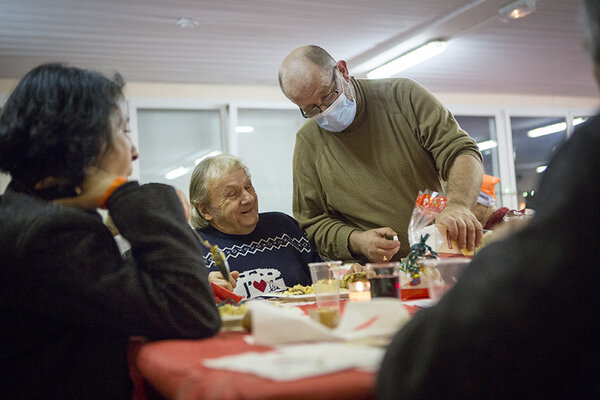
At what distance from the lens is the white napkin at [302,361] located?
2.61ft

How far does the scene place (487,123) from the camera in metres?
8.36

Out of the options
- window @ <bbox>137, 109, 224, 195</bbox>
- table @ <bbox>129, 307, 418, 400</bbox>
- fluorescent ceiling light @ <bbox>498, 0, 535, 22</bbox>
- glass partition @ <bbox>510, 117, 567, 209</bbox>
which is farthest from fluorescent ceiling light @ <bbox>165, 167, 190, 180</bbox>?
table @ <bbox>129, 307, 418, 400</bbox>

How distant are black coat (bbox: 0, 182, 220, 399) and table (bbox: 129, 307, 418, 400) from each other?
0.09m

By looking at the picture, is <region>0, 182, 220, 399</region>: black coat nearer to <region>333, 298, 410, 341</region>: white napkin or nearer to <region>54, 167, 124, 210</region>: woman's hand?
<region>54, 167, 124, 210</region>: woman's hand

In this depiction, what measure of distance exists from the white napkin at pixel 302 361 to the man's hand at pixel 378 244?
1.15 metres

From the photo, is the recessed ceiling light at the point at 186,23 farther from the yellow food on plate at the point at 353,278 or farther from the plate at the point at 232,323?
the plate at the point at 232,323

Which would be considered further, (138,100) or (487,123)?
(487,123)

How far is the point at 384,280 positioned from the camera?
1.60 m

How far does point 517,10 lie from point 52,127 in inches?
177

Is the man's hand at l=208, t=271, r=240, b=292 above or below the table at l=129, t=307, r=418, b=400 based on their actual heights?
above

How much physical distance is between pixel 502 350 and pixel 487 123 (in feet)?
27.1

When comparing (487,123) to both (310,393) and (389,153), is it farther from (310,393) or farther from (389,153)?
(310,393)

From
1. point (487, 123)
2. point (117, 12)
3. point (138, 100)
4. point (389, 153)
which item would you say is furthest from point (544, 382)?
point (487, 123)

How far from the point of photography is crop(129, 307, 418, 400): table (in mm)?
736
